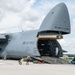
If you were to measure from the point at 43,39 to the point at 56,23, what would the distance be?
15.3ft

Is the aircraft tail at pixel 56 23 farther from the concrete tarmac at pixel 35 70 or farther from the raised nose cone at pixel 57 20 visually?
the concrete tarmac at pixel 35 70

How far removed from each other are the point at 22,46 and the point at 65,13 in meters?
10.2

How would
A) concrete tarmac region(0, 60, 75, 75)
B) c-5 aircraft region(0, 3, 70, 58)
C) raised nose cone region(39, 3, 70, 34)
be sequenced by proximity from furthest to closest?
c-5 aircraft region(0, 3, 70, 58) → raised nose cone region(39, 3, 70, 34) → concrete tarmac region(0, 60, 75, 75)

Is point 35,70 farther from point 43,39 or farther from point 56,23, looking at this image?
point 43,39

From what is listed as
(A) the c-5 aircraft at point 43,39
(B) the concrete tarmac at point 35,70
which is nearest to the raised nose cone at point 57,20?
(A) the c-5 aircraft at point 43,39

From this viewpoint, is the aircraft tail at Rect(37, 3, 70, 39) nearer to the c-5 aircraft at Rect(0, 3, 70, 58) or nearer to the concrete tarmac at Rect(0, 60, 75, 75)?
the c-5 aircraft at Rect(0, 3, 70, 58)

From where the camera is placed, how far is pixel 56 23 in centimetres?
4244

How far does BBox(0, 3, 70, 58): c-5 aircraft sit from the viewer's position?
4259 cm

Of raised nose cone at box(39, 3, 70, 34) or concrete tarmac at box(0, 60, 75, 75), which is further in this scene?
raised nose cone at box(39, 3, 70, 34)

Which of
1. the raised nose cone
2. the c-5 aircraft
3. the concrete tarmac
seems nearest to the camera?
the concrete tarmac

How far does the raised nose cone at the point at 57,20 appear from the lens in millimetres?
42156

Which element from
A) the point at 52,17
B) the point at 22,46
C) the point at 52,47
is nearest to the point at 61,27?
the point at 52,17

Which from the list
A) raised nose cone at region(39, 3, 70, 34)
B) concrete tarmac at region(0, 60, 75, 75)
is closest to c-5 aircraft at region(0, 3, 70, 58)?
raised nose cone at region(39, 3, 70, 34)

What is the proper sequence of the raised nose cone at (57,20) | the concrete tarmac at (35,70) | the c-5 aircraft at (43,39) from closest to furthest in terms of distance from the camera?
the concrete tarmac at (35,70)
the raised nose cone at (57,20)
the c-5 aircraft at (43,39)
